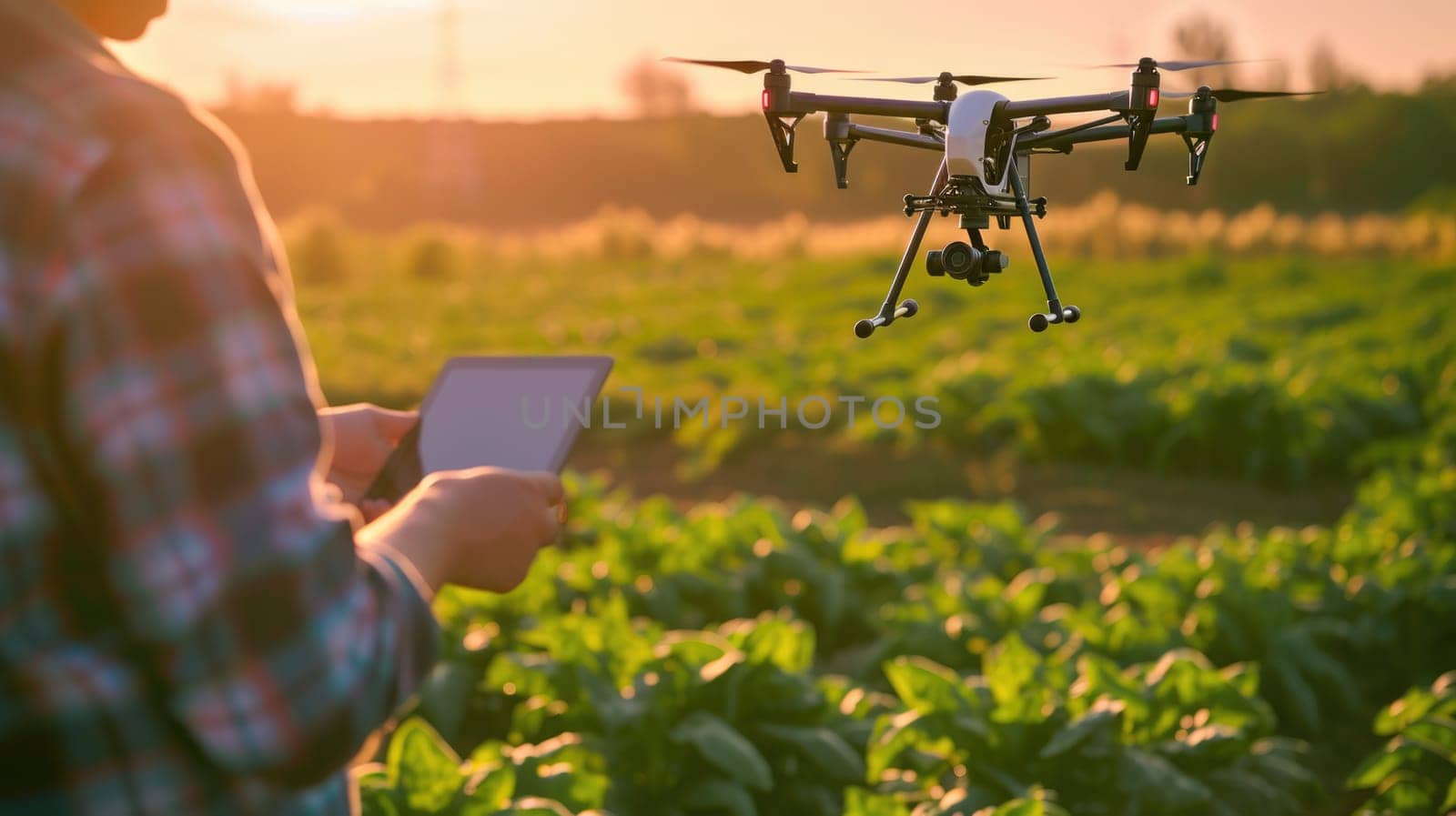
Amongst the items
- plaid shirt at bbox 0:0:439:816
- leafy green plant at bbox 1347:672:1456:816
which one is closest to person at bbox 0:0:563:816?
plaid shirt at bbox 0:0:439:816

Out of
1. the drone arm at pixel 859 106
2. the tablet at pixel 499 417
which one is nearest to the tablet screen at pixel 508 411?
the tablet at pixel 499 417

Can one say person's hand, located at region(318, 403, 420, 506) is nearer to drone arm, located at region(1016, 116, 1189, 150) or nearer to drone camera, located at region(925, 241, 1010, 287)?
drone camera, located at region(925, 241, 1010, 287)

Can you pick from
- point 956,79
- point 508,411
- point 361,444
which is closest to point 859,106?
point 956,79

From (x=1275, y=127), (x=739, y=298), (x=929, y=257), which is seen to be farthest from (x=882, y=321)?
(x=1275, y=127)

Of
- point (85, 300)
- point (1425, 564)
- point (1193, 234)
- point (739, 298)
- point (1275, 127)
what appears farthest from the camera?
point (1275, 127)

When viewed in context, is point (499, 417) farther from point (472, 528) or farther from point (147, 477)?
point (147, 477)

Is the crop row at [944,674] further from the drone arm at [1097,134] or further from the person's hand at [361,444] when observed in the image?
the drone arm at [1097,134]

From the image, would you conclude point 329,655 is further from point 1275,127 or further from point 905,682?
point 1275,127
